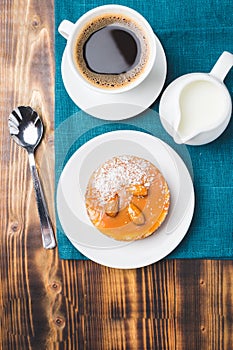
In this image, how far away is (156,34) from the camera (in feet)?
3.49

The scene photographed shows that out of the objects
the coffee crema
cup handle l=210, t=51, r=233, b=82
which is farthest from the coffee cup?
cup handle l=210, t=51, r=233, b=82

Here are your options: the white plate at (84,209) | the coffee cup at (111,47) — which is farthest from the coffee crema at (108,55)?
the white plate at (84,209)

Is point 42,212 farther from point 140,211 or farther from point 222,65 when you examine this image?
point 222,65

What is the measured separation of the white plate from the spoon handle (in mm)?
34

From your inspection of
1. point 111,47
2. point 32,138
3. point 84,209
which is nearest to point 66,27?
point 111,47

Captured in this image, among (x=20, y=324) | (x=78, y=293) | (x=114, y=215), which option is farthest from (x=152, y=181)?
(x=20, y=324)

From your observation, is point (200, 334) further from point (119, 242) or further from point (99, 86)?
point (99, 86)

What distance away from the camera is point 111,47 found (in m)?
1.00

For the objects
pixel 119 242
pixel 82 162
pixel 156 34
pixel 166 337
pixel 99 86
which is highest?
pixel 156 34

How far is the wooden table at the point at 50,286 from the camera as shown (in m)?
1.08

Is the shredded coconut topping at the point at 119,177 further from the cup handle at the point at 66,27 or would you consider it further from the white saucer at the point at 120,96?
the cup handle at the point at 66,27

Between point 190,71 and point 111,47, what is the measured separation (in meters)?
0.15

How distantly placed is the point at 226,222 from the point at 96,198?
23cm

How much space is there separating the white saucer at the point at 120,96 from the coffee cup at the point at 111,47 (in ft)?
0.13
